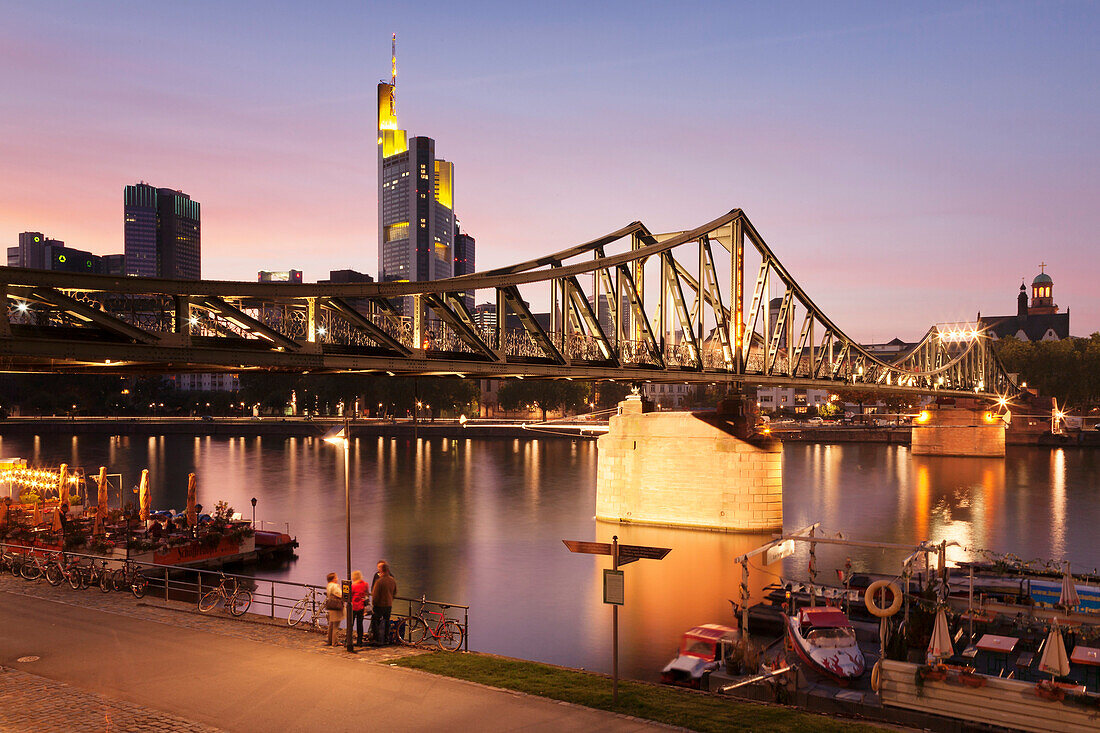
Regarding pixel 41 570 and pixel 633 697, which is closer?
pixel 633 697

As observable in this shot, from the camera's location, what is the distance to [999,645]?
1994cm

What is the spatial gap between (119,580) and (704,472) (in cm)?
3305

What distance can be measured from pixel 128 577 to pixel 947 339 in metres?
140

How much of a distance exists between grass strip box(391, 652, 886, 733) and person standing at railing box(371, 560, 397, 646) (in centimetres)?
123

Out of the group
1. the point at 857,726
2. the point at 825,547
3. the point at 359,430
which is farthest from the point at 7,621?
the point at 359,430

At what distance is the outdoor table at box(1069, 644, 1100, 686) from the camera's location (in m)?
18.9

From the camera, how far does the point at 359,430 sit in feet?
508

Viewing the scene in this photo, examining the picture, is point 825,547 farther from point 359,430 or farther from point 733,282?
point 359,430

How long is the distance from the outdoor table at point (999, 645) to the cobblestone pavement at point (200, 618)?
12.8m

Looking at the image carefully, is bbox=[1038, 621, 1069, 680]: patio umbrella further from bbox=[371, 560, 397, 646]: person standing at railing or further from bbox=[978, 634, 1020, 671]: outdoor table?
bbox=[371, 560, 397, 646]: person standing at railing

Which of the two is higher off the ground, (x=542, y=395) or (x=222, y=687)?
(x=542, y=395)

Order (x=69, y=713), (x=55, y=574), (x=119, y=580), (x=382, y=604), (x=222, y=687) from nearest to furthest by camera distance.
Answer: (x=69, y=713)
(x=222, y=687)
(x=382, y=604)
(x=55, y=574)
(x=119, y=580)

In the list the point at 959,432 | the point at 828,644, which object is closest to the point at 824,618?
the point at 828,644

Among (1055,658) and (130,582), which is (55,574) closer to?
(130,582)
